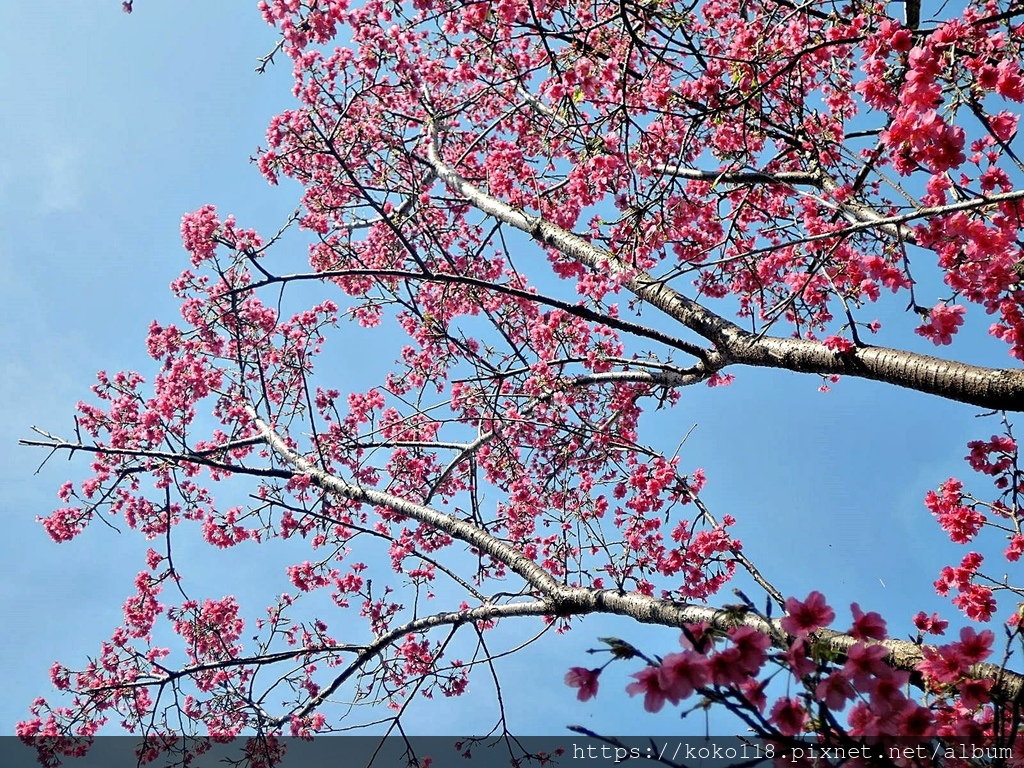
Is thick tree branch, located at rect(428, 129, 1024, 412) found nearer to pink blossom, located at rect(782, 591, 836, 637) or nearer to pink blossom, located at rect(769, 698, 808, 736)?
pink blossom, located at rect(782, 591, 836, 637)

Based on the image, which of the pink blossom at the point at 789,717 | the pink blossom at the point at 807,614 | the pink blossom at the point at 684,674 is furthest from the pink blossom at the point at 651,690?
the pink blossom at the point at 807,614

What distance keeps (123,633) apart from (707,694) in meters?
8.05

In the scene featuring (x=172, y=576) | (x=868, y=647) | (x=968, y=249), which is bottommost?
(x=868, y=647)

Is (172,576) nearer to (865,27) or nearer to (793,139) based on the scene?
(793,139)

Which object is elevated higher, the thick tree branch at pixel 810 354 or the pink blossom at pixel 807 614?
the thick tree branch at pixel 810 354

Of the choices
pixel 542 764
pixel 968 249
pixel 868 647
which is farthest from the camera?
pixel 542 764

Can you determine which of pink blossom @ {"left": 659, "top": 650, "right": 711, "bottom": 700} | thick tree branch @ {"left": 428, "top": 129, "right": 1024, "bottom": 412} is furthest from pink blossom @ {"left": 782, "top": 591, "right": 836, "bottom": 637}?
thick tree branch @ {"left": 428, "top": 129, "right": 1024, "bottom": 412}

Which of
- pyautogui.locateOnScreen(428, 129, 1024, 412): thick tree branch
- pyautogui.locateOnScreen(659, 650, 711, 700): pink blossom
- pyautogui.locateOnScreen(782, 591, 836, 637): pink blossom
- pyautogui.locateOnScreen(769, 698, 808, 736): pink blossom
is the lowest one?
pyautogui.locateOnScreen(769, 698, 808, 736): pink blossom

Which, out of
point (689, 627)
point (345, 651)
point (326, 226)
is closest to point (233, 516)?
point (345, 651)

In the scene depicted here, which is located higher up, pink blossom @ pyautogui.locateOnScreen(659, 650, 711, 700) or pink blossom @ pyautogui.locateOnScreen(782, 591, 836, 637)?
pink blossom @ pyautogui.locateOnScreen(782, 591, 836, 637)

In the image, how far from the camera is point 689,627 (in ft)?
6.91

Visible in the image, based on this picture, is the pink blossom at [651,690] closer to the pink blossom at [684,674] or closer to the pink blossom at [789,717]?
the pink blossom at [684,674]

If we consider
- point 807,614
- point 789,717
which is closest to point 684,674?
point 789,717

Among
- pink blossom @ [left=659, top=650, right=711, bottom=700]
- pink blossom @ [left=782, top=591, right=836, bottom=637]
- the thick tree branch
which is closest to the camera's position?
pink blossom @ [left=659, top=650, right=711, bottom=700]
